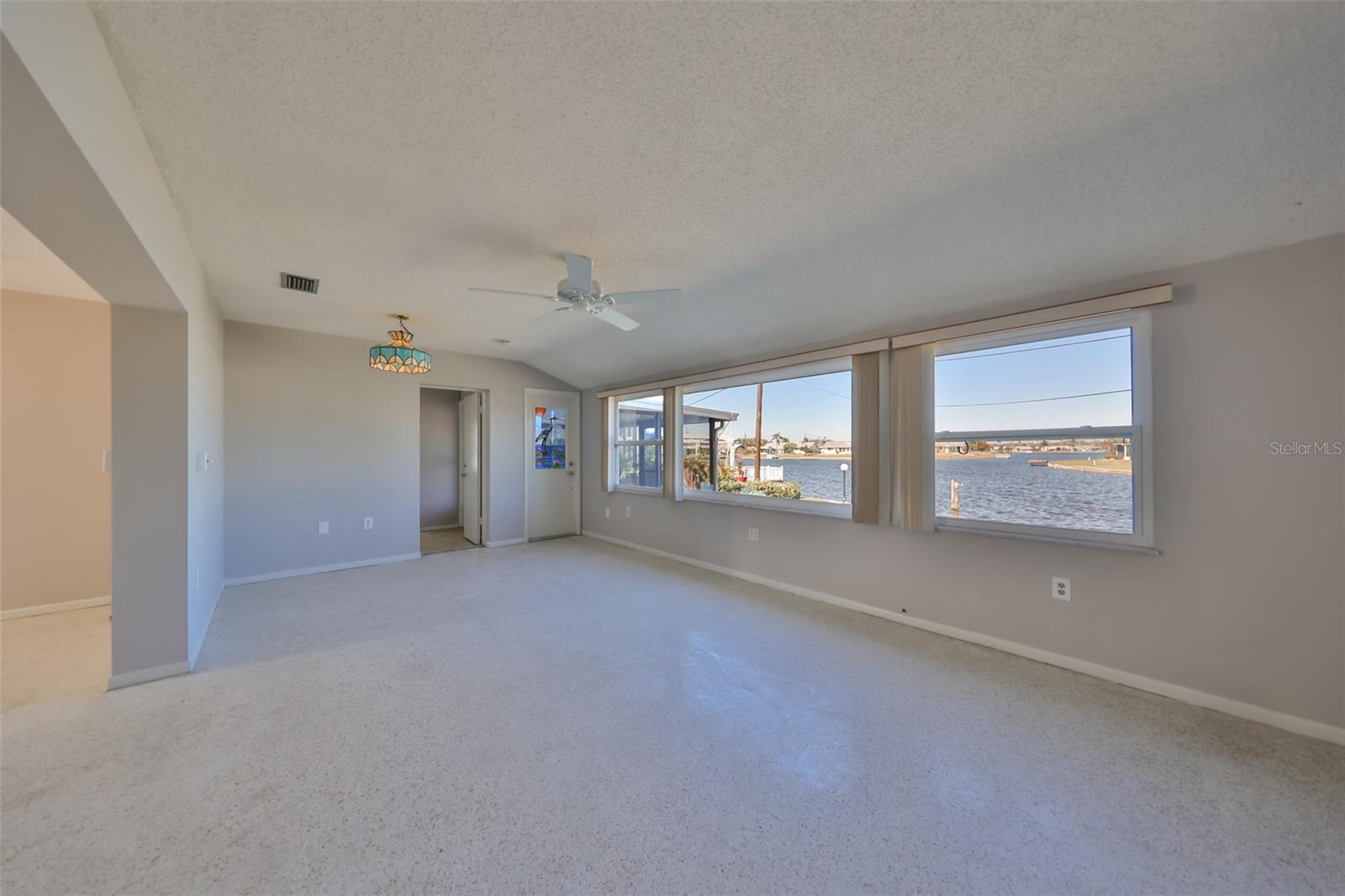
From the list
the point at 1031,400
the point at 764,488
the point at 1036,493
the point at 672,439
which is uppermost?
the point at 1031,400

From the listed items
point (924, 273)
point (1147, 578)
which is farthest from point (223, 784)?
point (1147, 578)

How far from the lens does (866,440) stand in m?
3.35

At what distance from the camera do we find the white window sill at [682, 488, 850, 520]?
364cm

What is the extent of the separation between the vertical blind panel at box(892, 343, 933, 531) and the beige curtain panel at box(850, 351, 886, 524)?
18cm

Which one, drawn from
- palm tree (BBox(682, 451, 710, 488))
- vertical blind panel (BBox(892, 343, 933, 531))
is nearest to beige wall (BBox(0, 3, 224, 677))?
vertical blind panel (BBox(892, 343, 933, 531))

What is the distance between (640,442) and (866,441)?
10.1 ft

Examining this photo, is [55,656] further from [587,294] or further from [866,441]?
[866,441]

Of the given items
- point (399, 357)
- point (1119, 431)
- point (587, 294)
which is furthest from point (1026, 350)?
point (399, 357)

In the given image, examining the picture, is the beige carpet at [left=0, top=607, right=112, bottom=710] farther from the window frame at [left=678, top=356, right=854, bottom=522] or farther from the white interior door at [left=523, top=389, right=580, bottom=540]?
the window frame at [left=678, top=356, right=854, bottom=522]

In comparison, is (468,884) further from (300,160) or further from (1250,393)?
(1250,393)

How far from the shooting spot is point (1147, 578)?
236 centimetres

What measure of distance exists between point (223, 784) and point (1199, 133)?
4368 mm

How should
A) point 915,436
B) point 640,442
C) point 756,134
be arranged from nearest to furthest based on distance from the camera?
point 756,134 → point 915,436 → point 640,442

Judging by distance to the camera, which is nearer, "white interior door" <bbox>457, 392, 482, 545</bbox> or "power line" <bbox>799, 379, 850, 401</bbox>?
"power line" <bbox>799, 379, 850, 401</bbox>
